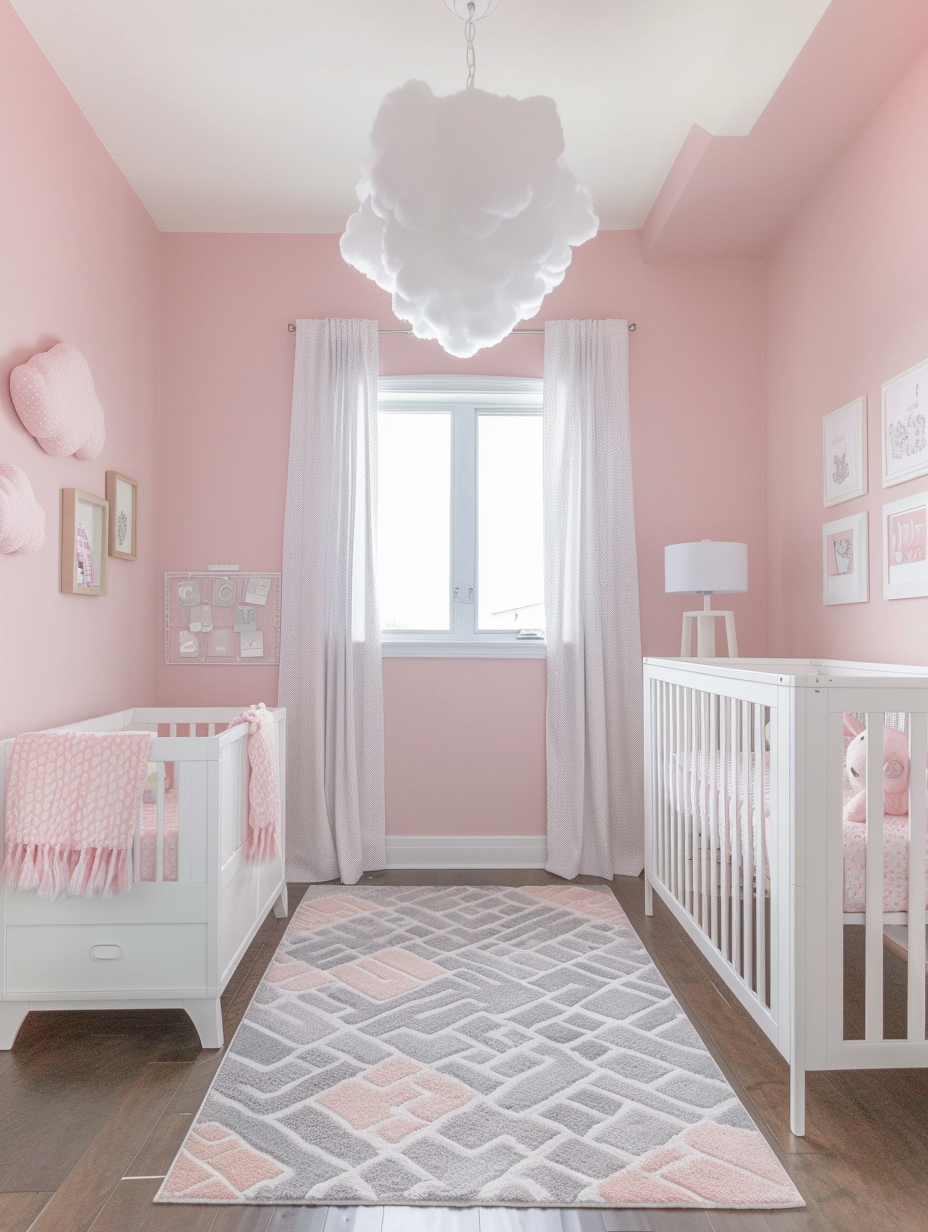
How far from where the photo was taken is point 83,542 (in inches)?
105

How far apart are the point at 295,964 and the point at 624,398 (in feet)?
7.92

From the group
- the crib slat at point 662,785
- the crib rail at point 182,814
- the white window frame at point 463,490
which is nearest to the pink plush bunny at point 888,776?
the crib slat at point 662,785

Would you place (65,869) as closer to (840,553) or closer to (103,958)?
(103,958)

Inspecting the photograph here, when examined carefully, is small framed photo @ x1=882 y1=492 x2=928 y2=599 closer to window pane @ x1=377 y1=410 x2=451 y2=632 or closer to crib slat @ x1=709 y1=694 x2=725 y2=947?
crib slat @ x1=709 y1=694 x2=725 y2=947

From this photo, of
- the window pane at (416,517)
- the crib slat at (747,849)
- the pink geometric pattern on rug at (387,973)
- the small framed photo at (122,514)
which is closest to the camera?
the crib slat at (747,849)

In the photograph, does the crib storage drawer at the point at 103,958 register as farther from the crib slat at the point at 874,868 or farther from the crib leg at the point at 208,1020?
the crib slat at the point at 874,868

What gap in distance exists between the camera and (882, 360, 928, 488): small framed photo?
2.25 meters

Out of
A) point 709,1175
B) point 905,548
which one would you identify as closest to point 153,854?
point 709,1175

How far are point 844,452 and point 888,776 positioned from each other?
139 cm

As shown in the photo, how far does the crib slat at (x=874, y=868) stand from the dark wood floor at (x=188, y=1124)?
220 mm

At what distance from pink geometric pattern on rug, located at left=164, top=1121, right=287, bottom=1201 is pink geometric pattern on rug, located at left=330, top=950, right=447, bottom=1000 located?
0.65 metres

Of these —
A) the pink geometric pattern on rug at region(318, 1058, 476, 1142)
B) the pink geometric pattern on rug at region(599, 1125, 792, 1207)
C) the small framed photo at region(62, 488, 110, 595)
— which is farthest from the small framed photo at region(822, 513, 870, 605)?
the small framed photo at region(62, 488, 110, 595)

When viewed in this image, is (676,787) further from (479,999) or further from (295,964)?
(295,964)

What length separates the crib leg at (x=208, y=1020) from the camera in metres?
1.92
